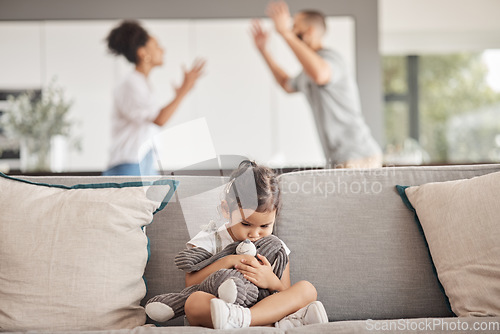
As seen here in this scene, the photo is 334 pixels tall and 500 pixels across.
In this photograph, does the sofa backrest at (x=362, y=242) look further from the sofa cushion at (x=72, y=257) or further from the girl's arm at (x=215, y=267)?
the sofa cushion at (x=72, y=257)

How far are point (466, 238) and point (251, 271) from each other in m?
0.62

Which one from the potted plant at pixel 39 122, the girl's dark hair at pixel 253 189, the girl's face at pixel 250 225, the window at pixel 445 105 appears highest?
the girl's dark hair at pixel 253 189

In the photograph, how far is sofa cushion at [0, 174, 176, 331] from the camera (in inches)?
52.9

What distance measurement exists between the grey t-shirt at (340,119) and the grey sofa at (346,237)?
4.10ft

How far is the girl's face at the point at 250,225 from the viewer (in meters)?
1.47

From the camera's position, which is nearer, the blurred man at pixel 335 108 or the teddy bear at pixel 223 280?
the teddy bear at pixel 223 280

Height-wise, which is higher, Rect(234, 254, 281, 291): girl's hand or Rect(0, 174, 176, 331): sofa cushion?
Rect(0, 174, 176, 331): sofa cushion

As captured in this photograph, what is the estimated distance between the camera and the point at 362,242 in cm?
160

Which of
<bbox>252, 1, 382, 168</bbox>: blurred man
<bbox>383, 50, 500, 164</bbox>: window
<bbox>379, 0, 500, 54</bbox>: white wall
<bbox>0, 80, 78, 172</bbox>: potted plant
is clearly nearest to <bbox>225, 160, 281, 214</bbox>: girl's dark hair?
<bbox>252, 1, 382, 168</bbox>: blurred man

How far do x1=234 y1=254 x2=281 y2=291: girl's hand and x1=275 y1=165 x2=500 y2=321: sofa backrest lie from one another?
0.17 metres

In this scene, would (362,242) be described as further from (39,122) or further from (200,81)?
(39,122)

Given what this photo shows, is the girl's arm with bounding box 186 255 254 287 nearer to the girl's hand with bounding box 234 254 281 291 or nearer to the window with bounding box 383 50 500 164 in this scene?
the girl's hand with bounding box 234 254 281 291

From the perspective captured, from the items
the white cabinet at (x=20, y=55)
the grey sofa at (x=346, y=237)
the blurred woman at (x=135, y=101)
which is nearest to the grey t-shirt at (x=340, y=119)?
the blurred woman at (x=135, y=101)

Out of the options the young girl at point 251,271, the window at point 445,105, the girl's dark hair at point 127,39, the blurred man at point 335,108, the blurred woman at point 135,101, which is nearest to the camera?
the young girl at point 251,271
